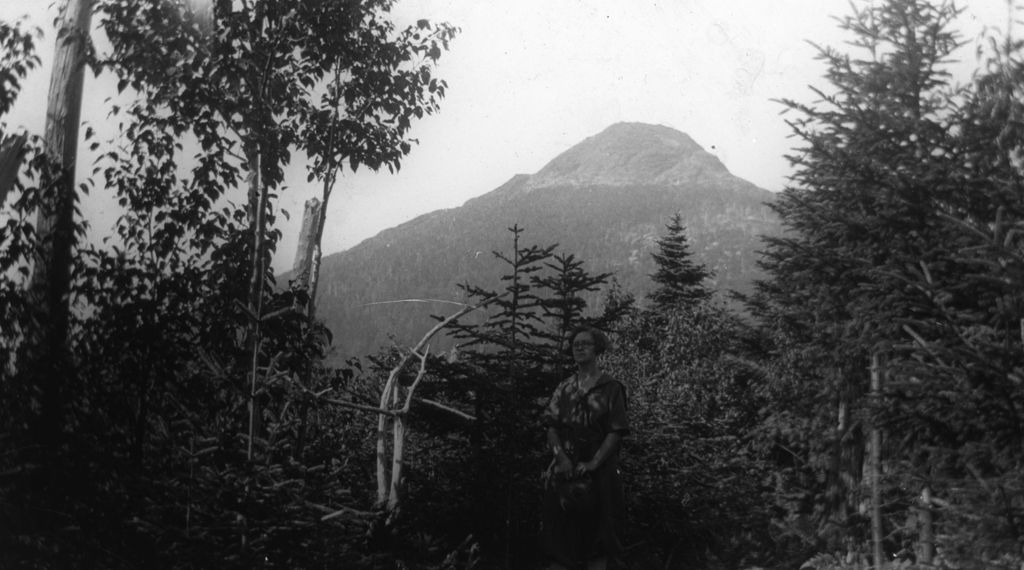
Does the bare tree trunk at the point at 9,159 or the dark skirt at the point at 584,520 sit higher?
the bare tree trunk at the point at 9,159

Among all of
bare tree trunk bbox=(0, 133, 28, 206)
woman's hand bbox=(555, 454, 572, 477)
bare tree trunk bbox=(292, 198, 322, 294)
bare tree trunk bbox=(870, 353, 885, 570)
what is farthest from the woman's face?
bare tree trunk bbox=(870, 353, 885, 570)

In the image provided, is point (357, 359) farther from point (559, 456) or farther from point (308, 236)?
point (559, 456)

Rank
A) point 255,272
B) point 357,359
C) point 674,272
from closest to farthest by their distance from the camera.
A: point 255,272 → point 357,359 → point 674,272

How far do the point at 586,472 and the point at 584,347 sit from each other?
0.79m

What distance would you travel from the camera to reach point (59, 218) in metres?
5.46

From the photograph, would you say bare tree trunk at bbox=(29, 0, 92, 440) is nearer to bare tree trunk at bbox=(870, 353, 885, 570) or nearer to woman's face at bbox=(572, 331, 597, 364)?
woman's face at bbox=(572, 331, 597, 364)

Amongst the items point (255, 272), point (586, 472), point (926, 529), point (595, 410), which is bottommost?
point (926, 529)

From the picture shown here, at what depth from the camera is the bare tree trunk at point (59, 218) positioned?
506 cm

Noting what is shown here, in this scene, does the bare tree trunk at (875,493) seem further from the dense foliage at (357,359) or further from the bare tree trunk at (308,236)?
the bare tree trunk at (308,236)

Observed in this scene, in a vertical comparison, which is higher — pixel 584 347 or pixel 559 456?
pixel 584 347

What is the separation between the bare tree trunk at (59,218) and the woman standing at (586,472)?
299 cm

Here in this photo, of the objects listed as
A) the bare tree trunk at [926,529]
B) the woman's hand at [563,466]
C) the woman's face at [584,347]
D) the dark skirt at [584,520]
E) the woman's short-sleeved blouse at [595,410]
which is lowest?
the bare tree trunk at [926,529]

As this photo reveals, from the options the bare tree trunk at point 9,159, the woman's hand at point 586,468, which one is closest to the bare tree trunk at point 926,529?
the woman's hand at point 586,468

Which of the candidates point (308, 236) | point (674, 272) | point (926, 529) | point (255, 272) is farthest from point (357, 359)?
point (674, 272)
